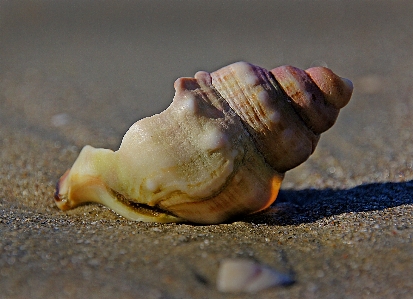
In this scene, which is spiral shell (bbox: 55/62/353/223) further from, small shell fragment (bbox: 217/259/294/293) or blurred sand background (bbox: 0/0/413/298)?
small shell fragment (bbox: 217/259/294/293)

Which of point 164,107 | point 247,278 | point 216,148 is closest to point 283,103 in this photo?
point 216,148

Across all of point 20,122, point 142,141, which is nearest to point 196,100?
point 142,141

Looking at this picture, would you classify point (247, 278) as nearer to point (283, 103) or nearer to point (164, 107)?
point (283, 103)

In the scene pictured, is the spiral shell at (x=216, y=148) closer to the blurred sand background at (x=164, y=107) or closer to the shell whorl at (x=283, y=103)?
the shell whorl at (x=283, y=103)

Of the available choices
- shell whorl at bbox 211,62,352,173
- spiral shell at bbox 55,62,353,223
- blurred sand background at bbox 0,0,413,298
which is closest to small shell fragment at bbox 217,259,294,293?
blurred sand background at bbox 0,0,413,298

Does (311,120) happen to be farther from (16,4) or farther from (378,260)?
(16,4)
